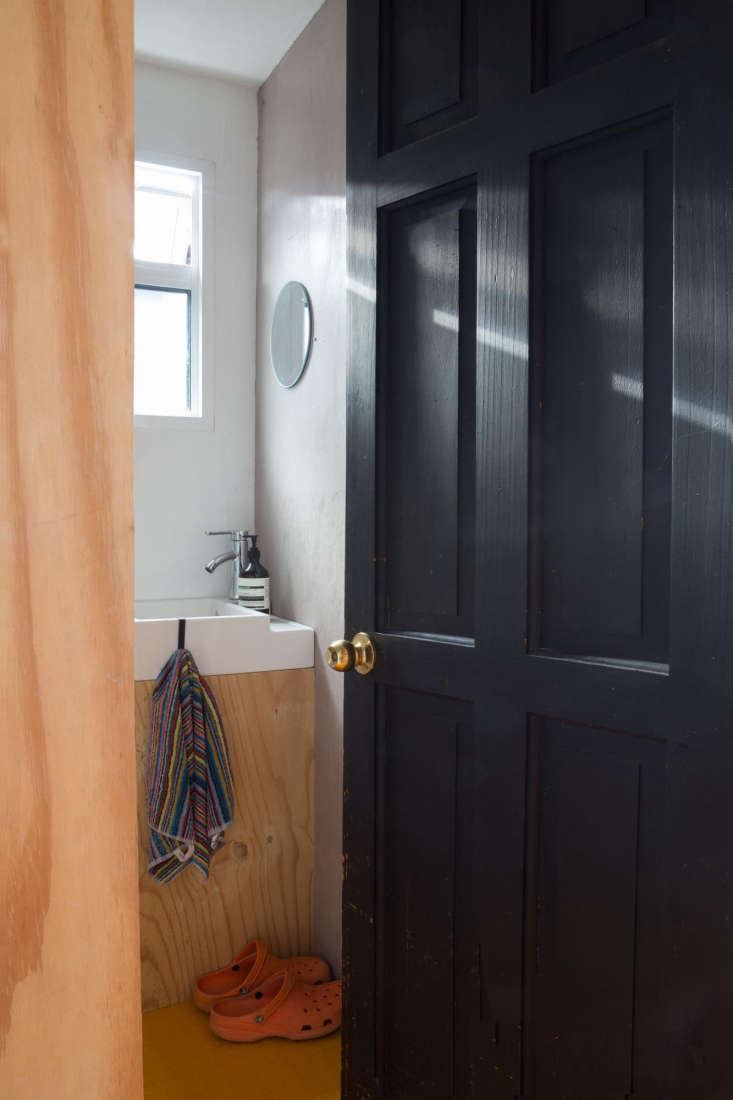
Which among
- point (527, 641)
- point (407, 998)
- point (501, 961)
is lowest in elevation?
point (407, 998)

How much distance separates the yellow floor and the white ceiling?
264 centimetres

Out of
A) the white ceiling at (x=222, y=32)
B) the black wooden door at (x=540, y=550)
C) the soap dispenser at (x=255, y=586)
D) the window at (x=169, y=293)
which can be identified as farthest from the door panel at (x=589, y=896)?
the white ceiling at (x=222, y=32)

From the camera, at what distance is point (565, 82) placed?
114 cm

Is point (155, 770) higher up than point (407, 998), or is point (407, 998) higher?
point (155, 770)

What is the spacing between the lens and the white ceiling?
233 cm

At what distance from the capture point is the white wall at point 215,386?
2.72m

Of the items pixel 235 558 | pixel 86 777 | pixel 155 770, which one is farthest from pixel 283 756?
pixel 86 777

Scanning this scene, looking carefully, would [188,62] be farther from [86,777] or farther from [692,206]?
[86,777]

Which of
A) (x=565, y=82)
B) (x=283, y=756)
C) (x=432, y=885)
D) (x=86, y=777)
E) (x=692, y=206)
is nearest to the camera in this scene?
(x=86, y=777)

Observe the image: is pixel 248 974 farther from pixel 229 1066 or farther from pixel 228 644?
pixel 228 644

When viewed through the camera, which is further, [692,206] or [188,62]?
[188,62]

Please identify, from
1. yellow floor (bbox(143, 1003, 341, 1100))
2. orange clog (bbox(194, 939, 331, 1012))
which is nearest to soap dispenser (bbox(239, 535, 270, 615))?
orange clog (bbox(194, 939, 331, 1012))

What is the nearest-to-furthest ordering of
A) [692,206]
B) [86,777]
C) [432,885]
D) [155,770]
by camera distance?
1. [86,777]
2. [692,206]
3. [432,885]
4. [155,770]

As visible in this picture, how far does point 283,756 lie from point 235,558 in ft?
2.22
